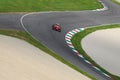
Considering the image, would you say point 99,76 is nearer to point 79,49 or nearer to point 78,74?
point 78,74

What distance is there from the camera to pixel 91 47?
3412 centimetres

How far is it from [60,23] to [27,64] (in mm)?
16691

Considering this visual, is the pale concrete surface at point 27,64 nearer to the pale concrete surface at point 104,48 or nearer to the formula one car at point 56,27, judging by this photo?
the pale concrete surface at point 104,48

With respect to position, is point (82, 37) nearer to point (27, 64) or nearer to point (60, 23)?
point (60, 23)

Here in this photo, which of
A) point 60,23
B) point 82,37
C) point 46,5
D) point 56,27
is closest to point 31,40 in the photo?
point 56,27

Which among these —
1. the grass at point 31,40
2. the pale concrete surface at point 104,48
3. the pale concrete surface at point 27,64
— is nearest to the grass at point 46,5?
the grass at point 31,40

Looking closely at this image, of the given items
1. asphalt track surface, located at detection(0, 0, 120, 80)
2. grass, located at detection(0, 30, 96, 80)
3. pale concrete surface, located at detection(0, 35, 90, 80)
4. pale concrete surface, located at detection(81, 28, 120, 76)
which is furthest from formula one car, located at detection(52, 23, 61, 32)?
pale concrete surface, located at detection(0, 35, 90, 80)

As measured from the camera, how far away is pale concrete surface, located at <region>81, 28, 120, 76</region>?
3135 centimetres

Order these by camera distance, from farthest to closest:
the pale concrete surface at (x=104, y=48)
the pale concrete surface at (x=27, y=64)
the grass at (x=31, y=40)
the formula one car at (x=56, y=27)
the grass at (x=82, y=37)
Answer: the formula one car at (x=56, y=27) < the grass at (x=82, y=37) < the pale concrete surface at (x=104, y=48) < the grass at (x=31, y=40) < the pale concrete surface at (x=27, y=64)

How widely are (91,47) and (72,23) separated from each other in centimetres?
830

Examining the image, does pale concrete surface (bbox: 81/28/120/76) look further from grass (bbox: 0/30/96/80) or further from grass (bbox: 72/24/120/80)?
grass (bbox: 0/30/96/80)

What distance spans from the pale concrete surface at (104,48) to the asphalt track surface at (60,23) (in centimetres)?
201

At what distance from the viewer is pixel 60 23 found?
40.2 metres

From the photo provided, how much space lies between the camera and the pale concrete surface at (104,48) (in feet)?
103
